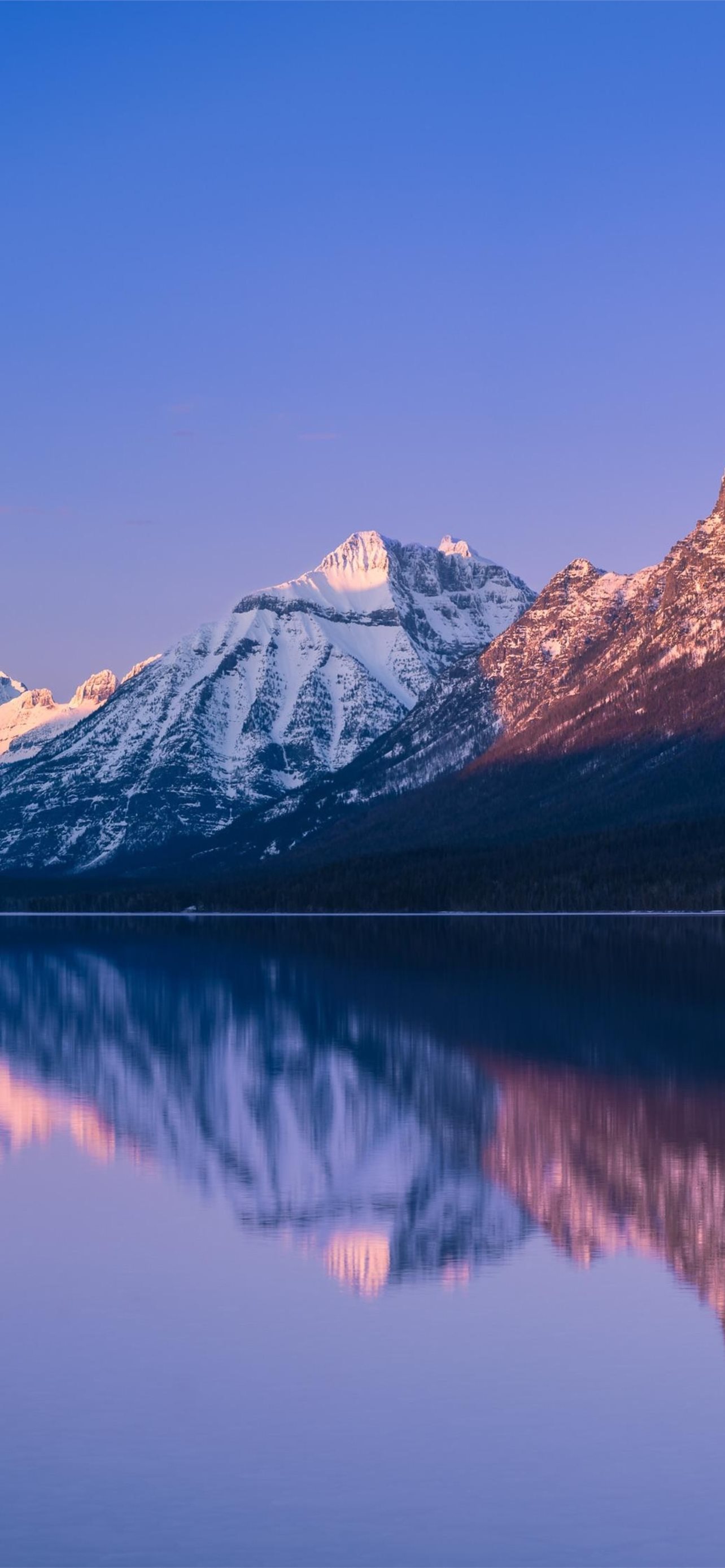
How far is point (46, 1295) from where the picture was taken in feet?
112

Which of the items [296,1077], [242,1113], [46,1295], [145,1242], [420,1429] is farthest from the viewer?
[296,1077]

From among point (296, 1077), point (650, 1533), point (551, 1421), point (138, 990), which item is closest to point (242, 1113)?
point (296, 1077)

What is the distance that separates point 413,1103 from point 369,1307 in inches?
1067

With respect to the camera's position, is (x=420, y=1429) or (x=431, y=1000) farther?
(x=431, y=1000)

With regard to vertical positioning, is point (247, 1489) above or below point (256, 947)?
below

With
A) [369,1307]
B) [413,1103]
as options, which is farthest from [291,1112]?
[369,1307]

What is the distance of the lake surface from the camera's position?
22.4 metres

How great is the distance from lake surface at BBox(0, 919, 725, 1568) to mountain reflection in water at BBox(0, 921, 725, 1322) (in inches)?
7.1

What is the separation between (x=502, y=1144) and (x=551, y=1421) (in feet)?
78.9

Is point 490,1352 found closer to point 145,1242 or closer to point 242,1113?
point 145,1242

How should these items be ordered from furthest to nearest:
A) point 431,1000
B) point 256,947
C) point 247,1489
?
1. point 256,947
2. point 431,1000
3. point 247,1489

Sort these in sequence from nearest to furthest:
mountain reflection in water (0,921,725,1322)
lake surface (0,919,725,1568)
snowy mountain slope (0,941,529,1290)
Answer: lake surface (0,919,725,1568) < mountain reflection in water (0,921,725,1322) < snowy mountain slope (0,941,529,1290)

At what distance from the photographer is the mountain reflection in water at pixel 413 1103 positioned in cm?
3928

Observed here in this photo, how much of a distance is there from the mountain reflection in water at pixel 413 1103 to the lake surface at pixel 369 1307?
0.18 metres
